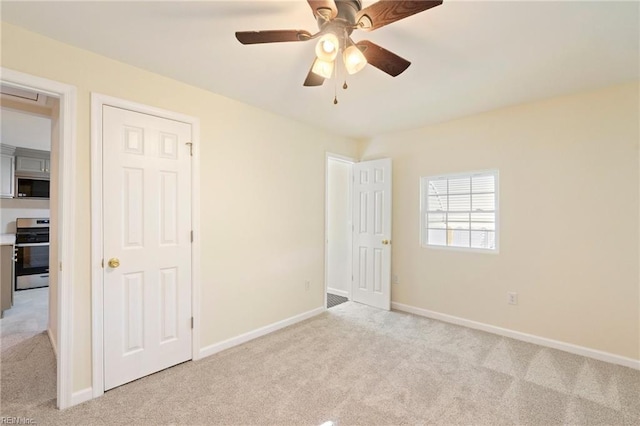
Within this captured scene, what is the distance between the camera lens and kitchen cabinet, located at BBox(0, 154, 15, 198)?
4.72 m

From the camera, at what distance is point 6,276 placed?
3.82 metres

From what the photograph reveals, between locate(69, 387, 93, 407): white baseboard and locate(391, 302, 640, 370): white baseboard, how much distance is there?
3332mm

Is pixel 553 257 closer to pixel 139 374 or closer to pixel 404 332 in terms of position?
pixel 404 332

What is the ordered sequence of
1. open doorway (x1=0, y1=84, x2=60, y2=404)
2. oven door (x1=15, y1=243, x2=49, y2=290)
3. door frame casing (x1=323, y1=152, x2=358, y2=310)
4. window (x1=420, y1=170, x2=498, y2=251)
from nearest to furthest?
open doorway (x1=0, y1=84, x2=60, y2=404), window (x1=420, y1=170, x2=498, y2=251), door frame casing (x1=323, y1=152, x2=358, y2=310), oven door (x1=15, y1=243, x2=49, y2=290)

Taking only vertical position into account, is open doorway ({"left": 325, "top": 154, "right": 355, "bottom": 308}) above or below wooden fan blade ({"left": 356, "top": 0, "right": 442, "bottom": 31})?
below

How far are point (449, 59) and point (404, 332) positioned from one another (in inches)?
106

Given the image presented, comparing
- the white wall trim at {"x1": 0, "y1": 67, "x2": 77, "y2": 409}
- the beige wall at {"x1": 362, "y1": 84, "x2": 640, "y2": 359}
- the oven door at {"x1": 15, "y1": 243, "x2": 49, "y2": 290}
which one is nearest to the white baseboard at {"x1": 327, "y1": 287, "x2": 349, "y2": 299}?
the beige wall at {"x1": 362, "y1": 84, "x2": 640, "y2": 359}

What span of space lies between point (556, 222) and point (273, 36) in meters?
3.07

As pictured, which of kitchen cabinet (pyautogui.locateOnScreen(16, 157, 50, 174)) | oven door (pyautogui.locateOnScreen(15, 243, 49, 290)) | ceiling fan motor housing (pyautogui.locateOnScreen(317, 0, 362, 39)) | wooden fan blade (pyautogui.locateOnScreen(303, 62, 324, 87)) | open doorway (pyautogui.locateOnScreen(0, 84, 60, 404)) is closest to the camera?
ceiling fan motor housing (pyautogui.locateOnScreen(317, 0, 362, 39))

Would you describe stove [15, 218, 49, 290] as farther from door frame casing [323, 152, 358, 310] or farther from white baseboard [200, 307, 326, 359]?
door frame casing [323, 152, 358, 310]

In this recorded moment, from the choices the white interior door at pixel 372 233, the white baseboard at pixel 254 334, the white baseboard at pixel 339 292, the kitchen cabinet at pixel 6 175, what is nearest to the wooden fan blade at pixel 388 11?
the white interior door at pixel 372 233

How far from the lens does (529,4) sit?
158 centimetres

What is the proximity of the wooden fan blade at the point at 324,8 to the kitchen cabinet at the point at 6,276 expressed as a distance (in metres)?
4.84

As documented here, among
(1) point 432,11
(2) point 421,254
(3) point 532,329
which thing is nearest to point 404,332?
(2) point 421,254
